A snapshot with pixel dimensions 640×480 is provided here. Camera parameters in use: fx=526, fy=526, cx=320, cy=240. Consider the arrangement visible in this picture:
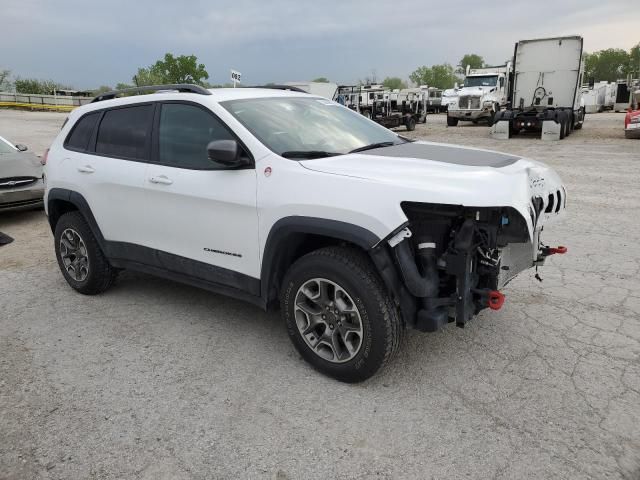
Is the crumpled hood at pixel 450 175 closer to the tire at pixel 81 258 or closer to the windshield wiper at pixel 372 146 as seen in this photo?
the windshield wiper at pixel 372 146

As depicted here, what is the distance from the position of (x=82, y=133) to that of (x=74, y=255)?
1.14 meters

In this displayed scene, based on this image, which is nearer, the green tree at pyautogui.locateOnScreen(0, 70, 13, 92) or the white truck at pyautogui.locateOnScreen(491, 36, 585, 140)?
the white truck at pyautogui.locateOnScreen(491, 36, 585, 140)

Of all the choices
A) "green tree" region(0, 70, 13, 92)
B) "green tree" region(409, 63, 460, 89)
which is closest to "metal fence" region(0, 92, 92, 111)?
"green tree" region(0, 70, 13, 92)

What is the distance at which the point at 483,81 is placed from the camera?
89.4 ft

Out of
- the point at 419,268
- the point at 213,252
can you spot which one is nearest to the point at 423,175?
the point at 419,268

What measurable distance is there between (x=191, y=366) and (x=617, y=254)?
4600 millimetres

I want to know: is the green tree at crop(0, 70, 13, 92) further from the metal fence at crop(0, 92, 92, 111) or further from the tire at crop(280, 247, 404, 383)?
the tire at crop(280, 247, 404, 383)

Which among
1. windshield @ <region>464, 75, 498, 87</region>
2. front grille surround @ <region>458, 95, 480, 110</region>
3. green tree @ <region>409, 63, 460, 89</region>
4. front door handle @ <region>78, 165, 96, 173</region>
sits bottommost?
front door handle @ <region>78, 165, 96, 173</region>

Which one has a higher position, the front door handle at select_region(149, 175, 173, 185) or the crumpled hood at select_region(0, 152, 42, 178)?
the front door handle at select_region(149, 175, 173, 185)

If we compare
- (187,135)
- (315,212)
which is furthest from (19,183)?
(315,212)

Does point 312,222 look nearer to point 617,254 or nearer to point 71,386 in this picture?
point 71,386

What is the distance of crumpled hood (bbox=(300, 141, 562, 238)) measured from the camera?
9.19ft

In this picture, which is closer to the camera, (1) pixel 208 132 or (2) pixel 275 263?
(2) pixel 275 263

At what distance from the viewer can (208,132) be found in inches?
149
